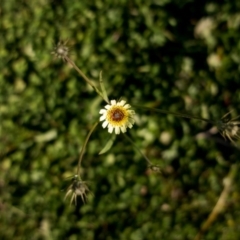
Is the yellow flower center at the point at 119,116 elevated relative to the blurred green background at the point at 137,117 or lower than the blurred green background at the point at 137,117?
lower

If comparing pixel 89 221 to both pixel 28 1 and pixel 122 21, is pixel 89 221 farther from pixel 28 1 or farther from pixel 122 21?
pixel 28 1

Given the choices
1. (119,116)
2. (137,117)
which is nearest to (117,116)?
(119,116)

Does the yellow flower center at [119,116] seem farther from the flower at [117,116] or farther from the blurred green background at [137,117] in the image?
the blurred green background at [137,117]

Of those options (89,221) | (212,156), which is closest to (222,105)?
(212,156)

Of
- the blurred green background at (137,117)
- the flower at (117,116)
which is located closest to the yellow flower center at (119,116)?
the flower at (117,116)

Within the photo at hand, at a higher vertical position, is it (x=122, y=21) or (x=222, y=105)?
(x=122, y=21)

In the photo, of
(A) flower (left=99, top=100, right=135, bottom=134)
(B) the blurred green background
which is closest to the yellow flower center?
(A) flower (left=99, top=100, right=135, bottom=134)

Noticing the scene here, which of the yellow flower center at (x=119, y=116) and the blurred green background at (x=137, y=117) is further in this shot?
the blurred green background at (x=137, y=117)
